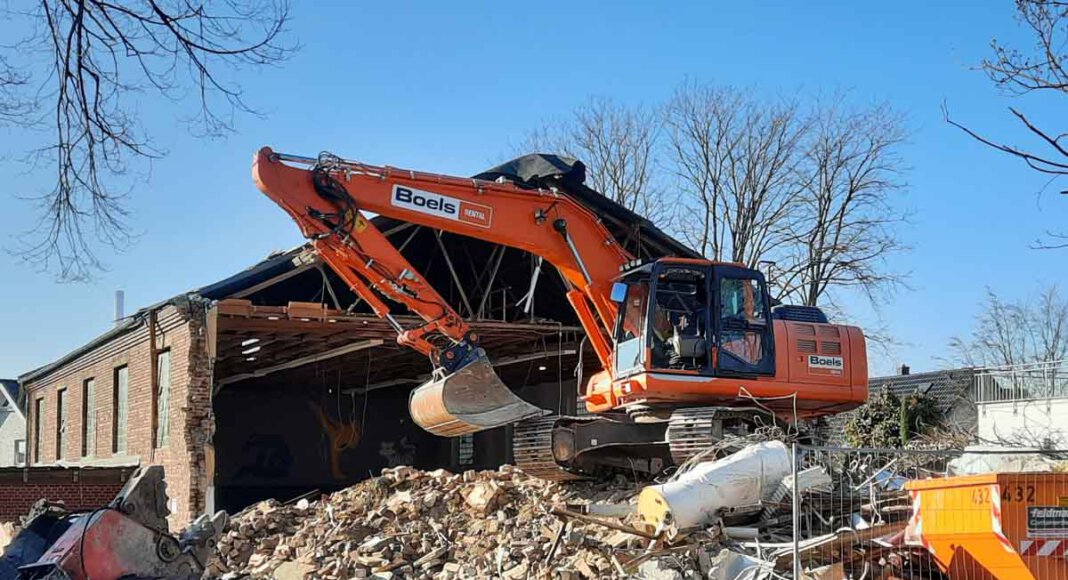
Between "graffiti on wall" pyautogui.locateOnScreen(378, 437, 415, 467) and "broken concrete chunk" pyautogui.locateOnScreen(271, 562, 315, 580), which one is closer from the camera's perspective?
"broken concrete chunk" pyautogui.locateOnScreen(271, 562, 315, 580)

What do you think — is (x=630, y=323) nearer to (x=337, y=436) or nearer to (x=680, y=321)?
(x=680, y=321)

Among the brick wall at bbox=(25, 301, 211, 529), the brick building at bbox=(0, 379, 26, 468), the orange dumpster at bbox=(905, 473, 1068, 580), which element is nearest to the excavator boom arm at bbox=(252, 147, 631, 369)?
the brick wall at bbox=(25, 301, 211, 529)

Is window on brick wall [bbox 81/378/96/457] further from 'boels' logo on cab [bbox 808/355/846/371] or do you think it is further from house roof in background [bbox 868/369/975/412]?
house roof in background [bbox 868/369/975/412]

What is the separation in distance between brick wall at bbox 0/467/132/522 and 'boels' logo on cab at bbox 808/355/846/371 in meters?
15.0

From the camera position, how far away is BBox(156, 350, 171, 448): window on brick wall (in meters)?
21.5

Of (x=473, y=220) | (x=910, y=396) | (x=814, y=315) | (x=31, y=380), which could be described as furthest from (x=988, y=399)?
(x=31, y=380)

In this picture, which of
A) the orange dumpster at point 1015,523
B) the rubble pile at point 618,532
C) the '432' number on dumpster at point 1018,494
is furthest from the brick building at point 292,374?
the '432' number on dumpster at point 1018,494

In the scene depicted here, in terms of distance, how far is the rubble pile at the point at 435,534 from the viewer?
12352 millimetres

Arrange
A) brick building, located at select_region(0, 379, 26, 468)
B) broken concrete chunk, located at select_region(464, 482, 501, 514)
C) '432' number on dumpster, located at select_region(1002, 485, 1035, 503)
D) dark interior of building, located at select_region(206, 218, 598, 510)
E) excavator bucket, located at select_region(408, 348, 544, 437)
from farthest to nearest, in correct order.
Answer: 1. brick building, located at select_region(0, 379, 26, 468)
2. dark interior of building, located at select_region(206, 218, 598, 510)
3. broken concrete chunk, located at select_region(464, 482, 501, 514)
4. excavator bucket, located at select_region(408, 348, 544, 437)
5. '432' number on dumpster, located at select_region(1002, 485, 1035, 503)

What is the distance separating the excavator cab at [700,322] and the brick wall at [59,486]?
13305mm

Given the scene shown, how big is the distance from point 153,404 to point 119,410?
3.93 meters

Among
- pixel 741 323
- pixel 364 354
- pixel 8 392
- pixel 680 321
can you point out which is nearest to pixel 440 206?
pixel 680 321

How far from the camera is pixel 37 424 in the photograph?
35.9 m

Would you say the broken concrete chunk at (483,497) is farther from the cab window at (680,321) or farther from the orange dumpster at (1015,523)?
the orange dumpster at (1015,523)
